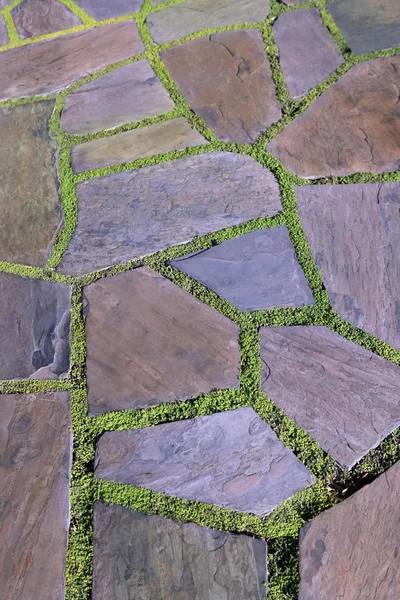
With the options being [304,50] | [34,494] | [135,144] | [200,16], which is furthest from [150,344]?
[200,16]

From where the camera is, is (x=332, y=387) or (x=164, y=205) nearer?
(x=332, y=387)

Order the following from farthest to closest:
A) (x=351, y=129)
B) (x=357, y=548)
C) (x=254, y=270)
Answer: (x=351, y=129), (x=254, y=270), (x=357, y=548)

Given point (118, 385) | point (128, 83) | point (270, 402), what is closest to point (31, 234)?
point (118, 385)

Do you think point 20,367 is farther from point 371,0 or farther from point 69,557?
point 371,0

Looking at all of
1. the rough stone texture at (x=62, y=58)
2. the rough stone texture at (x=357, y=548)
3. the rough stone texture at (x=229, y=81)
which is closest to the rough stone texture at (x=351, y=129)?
the rough stone texture at (x=229, y=81)

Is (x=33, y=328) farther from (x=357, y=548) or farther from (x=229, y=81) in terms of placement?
(x=229, y=81)

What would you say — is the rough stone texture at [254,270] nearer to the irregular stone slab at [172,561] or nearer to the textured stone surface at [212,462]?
the textured stone surface at [212,462]
